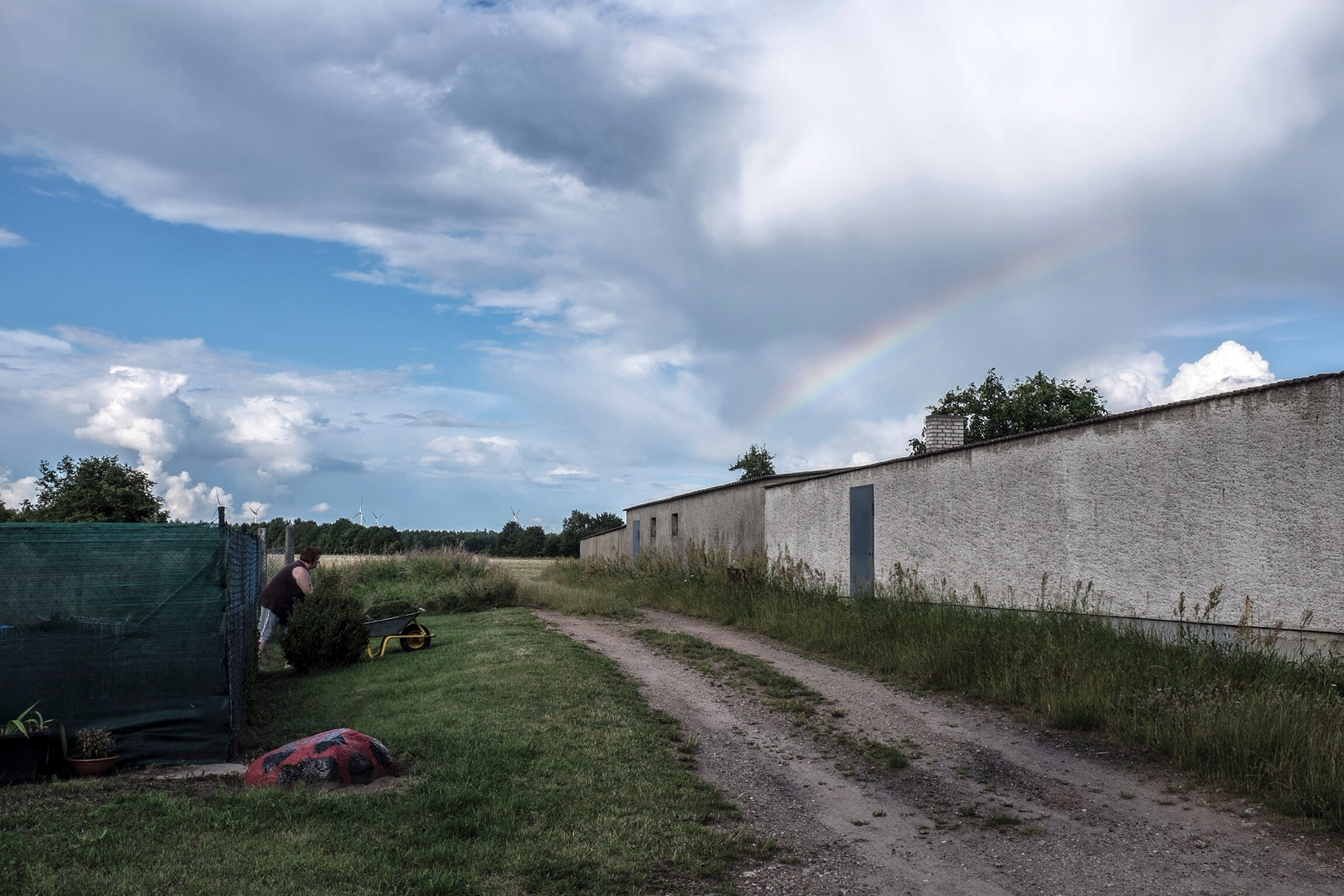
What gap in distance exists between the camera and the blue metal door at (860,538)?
1376 centimetres

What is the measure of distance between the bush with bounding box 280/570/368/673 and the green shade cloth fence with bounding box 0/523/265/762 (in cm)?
405

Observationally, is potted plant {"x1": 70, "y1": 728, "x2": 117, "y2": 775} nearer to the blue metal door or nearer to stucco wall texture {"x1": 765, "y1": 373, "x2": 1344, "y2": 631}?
stucco wall texture {"x1": 765, "y1": 373, "x2": 1344, "y2": 631}

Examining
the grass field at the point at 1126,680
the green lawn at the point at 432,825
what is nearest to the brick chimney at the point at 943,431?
the grass field at the point at 1126,680

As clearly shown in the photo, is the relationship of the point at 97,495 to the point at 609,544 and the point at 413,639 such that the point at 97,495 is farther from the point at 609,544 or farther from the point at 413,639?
the point at 609,544

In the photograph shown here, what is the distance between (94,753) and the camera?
18.3 feet

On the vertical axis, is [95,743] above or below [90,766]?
above

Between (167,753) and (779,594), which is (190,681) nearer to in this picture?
(167,753)

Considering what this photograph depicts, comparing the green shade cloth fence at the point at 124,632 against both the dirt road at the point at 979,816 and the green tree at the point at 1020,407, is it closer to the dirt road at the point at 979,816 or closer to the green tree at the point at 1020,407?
the dirt road at the point at 979,816

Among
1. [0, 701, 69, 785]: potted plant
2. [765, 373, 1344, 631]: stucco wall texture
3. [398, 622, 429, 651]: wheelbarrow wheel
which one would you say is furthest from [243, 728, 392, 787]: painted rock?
[765, 373, 1344, 631]: stucco wall texture

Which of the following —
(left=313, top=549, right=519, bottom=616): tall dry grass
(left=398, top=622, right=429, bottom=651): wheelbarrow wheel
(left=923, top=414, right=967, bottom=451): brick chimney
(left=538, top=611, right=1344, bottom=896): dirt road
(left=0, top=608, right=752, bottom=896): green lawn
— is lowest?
(left=538, top=611, right=1344, bottom=896): dirt road

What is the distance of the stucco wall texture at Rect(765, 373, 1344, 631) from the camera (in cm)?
693

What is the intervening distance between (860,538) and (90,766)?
36.2 feet

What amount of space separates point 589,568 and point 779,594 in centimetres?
1377

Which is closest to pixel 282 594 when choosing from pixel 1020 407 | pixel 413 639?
pixel 413 639
